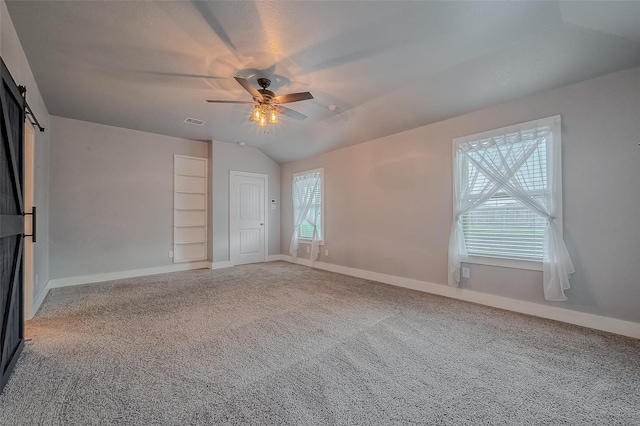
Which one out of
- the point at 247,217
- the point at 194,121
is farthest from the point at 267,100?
the point at 247,217

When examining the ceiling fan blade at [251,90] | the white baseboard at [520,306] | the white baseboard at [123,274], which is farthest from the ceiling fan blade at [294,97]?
the white baseboard at [123,274]

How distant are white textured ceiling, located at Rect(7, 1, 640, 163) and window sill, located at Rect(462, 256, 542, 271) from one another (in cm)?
203

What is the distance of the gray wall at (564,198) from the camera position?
105 inches

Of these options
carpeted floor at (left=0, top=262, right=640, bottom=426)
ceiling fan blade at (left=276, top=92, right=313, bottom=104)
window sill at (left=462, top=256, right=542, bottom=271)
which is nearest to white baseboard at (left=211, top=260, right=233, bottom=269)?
carpeted floor at (left=0, top=262, right=640, bottom=426)

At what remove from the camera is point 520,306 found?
3244 millimetres

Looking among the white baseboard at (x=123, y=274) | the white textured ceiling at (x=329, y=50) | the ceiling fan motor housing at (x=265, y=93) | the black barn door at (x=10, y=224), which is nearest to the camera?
the black barn door at (x=10, y=224)

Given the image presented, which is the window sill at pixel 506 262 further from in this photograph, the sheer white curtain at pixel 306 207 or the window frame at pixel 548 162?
the sheer white curtain at pixel 306 207

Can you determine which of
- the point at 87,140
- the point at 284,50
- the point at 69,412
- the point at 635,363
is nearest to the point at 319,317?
the point at 69,412

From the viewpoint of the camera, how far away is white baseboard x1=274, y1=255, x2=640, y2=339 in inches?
104

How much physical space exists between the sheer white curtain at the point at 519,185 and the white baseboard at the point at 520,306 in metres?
0.19

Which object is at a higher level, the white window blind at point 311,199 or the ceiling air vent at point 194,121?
the ceiling air vent at point 194,121

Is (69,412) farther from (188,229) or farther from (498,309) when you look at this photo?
(188,229)

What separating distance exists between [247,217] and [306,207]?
4.81ft

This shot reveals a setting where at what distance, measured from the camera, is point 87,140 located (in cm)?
466
